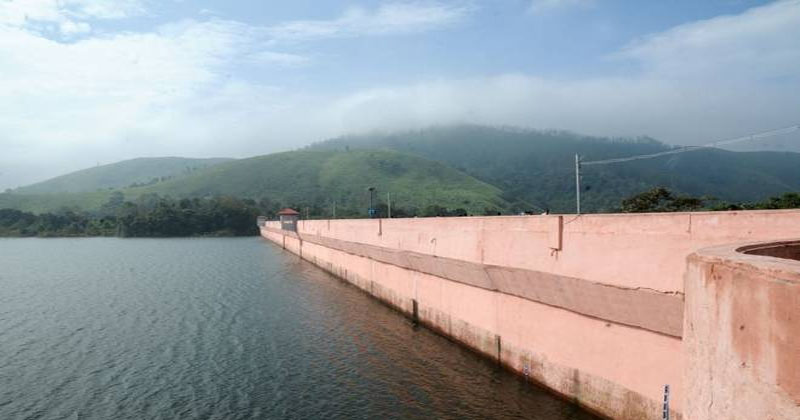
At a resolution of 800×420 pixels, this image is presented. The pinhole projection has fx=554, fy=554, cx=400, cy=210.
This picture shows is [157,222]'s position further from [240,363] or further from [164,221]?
[240,363]

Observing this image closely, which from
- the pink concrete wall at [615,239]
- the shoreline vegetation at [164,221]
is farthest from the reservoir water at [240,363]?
the shoreline vegetation at [164,221]

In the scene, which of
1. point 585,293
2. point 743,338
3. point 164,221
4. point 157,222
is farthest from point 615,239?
point 157,222

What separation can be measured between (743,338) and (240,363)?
15414 mm

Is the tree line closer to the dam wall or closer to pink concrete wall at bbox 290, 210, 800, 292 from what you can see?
the dam wall

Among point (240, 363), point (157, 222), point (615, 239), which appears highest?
point (615, 239)

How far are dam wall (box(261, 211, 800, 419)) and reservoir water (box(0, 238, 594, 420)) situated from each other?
82 cm

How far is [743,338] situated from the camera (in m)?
4.17

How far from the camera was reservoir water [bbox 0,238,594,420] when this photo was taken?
42.7 feet

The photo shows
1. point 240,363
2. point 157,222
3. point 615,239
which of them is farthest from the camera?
point 157,222

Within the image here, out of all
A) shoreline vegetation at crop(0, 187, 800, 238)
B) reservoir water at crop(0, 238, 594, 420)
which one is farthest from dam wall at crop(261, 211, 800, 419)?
shoreline vegetation at crop(0, 187, 800, 238)

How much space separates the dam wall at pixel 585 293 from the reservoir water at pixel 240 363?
823 mm

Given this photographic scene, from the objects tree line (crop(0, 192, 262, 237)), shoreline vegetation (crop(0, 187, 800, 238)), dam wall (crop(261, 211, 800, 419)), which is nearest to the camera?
dam wall (crop(261, 211, 800, 419))

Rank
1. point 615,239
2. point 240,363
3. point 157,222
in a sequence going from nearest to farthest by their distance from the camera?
point 615,239, point 240,363, point 157,222

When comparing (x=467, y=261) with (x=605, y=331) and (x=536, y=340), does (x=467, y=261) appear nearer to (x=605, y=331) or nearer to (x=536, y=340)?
(x=536, y=340)
